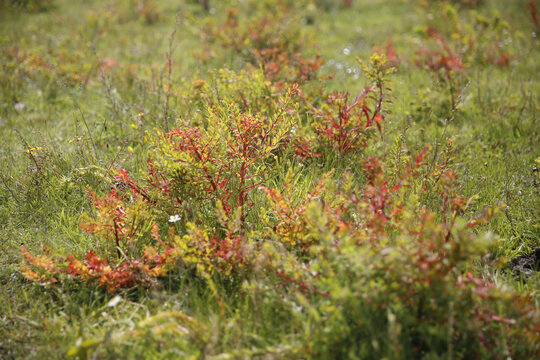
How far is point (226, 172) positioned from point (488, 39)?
5227 millimetres

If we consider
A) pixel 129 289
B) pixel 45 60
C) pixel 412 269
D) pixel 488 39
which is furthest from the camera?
pixel 488 39

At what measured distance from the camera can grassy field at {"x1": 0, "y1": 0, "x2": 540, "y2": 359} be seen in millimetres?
1771

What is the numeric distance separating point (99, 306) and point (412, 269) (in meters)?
1.65

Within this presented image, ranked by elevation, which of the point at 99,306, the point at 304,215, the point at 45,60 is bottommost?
the point at 99,306

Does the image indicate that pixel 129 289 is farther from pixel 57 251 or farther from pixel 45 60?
pixel 45 60

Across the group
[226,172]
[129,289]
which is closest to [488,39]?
[226,172]

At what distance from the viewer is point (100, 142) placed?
12.0ft

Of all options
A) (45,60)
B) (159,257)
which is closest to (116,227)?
(159,257)

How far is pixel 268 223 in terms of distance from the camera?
256 centimetres

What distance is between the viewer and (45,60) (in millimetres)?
5293

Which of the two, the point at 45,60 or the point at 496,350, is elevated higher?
the point at 45,60

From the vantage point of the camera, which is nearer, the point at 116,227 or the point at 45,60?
the point at 116,227

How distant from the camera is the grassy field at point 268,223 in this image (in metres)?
1.77

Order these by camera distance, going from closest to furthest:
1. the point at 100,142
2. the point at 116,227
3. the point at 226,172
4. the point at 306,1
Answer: the point at 116,227, the point at 226,172, the point at 100,142, the point at 306,1
